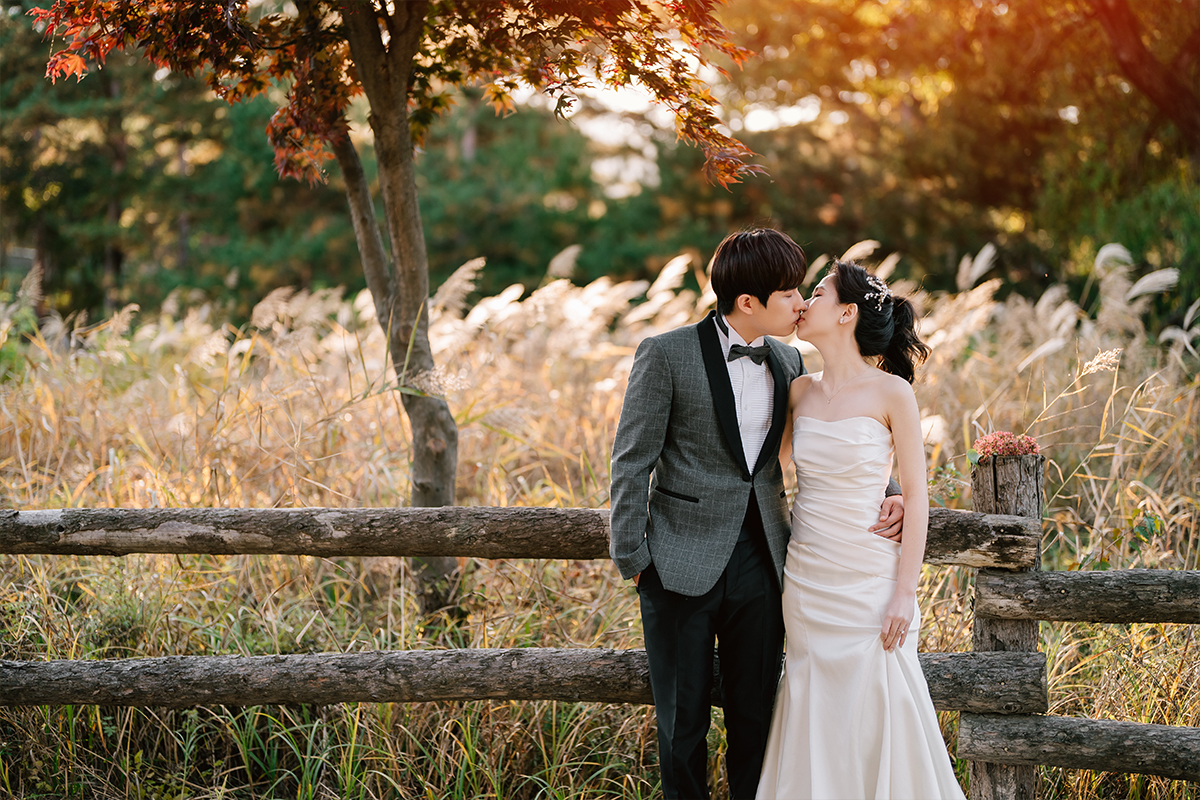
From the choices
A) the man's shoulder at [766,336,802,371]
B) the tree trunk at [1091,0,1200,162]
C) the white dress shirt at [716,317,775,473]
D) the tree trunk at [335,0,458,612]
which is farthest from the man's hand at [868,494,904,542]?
the tree trunk at [1091,0,1200,162]

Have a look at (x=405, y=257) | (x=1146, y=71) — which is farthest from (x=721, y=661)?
(x=1146, y=71)

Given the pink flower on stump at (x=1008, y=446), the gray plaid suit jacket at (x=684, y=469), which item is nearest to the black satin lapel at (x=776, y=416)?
the gray plaid suit jacket at (x=684, y=469)

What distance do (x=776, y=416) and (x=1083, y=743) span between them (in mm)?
1532

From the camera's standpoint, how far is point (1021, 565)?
9.17 feet

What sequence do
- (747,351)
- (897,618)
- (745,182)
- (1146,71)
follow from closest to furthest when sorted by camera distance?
(897,618), (747,351), (1146,71), (745,182)

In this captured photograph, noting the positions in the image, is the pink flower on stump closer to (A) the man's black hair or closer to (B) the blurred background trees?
(A) the man's black hair

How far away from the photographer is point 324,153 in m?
3.83

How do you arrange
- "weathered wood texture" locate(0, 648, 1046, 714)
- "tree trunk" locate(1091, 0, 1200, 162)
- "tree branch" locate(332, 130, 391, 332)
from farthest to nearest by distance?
"tree trunk" locate(1091, 0, 1200, 162) → "tree branch" locate(332, 130, 391, 332) → "weathered wood texture" locate(0, 648, 1046, 714)

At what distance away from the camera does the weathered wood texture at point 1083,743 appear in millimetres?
2789

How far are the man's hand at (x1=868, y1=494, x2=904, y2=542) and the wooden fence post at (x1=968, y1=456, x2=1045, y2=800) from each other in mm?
429

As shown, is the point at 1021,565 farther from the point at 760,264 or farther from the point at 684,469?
the point at 760,264

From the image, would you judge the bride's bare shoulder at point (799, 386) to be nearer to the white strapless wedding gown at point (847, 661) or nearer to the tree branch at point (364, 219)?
the white strapless wedding gown at point (847, 661)

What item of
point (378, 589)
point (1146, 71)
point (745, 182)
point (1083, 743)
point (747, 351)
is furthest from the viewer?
point (745, 182)

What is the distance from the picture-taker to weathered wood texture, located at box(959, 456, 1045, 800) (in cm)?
281
